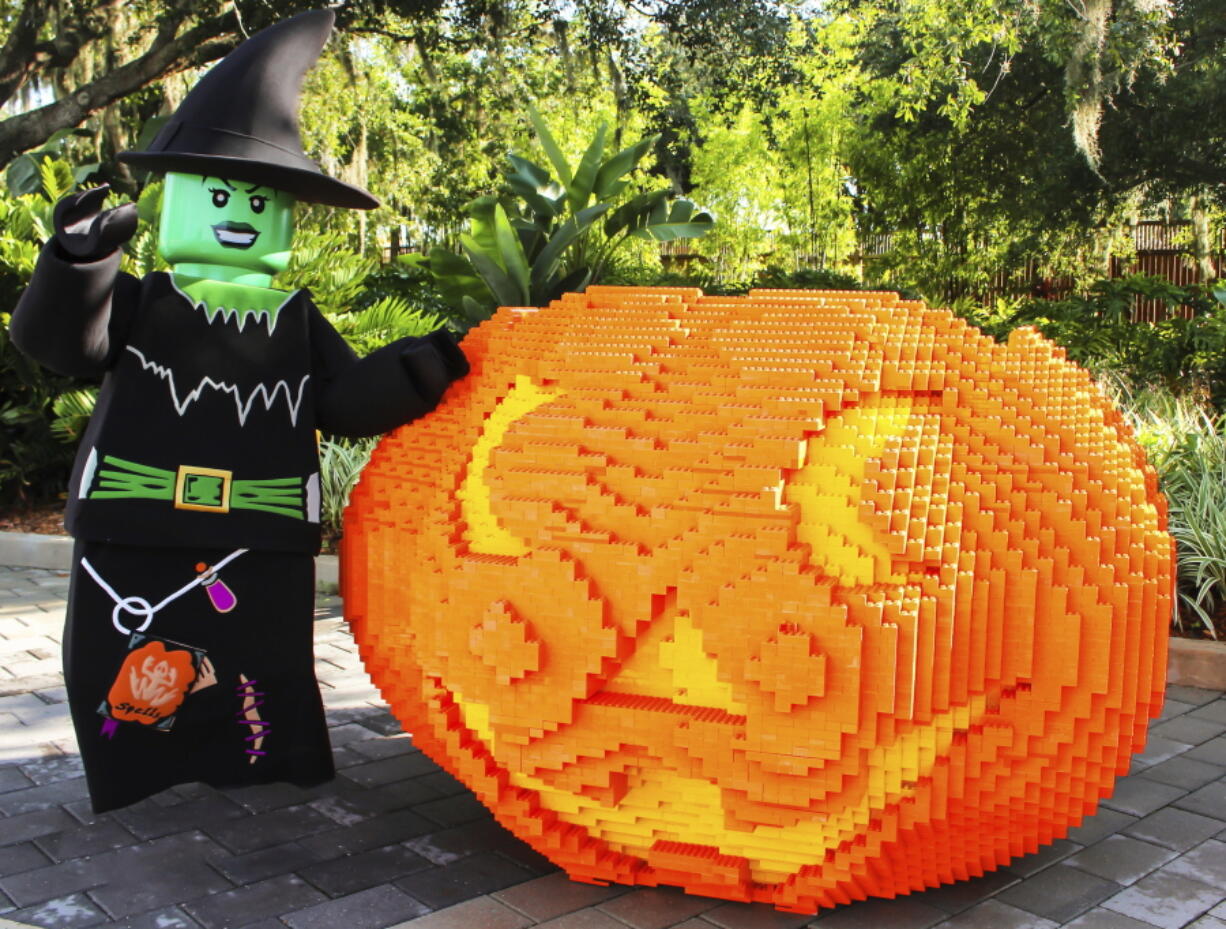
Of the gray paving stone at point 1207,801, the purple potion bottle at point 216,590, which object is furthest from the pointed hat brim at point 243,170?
the gray paving stone at point 1207,801

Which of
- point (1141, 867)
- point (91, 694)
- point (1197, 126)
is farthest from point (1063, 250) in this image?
point (91, 694)

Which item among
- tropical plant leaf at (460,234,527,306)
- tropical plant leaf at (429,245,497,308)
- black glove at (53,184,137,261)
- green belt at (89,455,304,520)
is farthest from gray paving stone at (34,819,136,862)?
tropical plant leaf at (429,245,497,308)

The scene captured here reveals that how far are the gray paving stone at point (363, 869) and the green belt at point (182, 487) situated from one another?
108 centimetres

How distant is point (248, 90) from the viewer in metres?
3.52

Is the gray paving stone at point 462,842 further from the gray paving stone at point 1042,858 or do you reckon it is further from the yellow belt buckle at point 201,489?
the gray paving stone at point 1042,858

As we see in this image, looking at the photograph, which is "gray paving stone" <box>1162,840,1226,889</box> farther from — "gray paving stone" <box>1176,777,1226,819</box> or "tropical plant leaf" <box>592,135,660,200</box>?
"tropical plant leaf" <box>592,135,660,200</box>

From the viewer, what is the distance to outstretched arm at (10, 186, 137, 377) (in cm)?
317

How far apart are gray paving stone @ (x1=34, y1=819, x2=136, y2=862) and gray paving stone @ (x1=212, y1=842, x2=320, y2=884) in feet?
1.26

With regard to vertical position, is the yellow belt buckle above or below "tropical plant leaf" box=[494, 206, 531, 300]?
below

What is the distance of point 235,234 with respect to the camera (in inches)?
139

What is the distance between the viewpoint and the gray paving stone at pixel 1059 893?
3.19 m

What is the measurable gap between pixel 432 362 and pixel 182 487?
2.67 feet

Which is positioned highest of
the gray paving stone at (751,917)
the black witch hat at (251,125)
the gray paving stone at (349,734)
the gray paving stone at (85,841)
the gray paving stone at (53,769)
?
the black witch hat at (251,125)

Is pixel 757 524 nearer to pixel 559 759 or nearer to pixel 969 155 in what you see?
pixel 559 759
